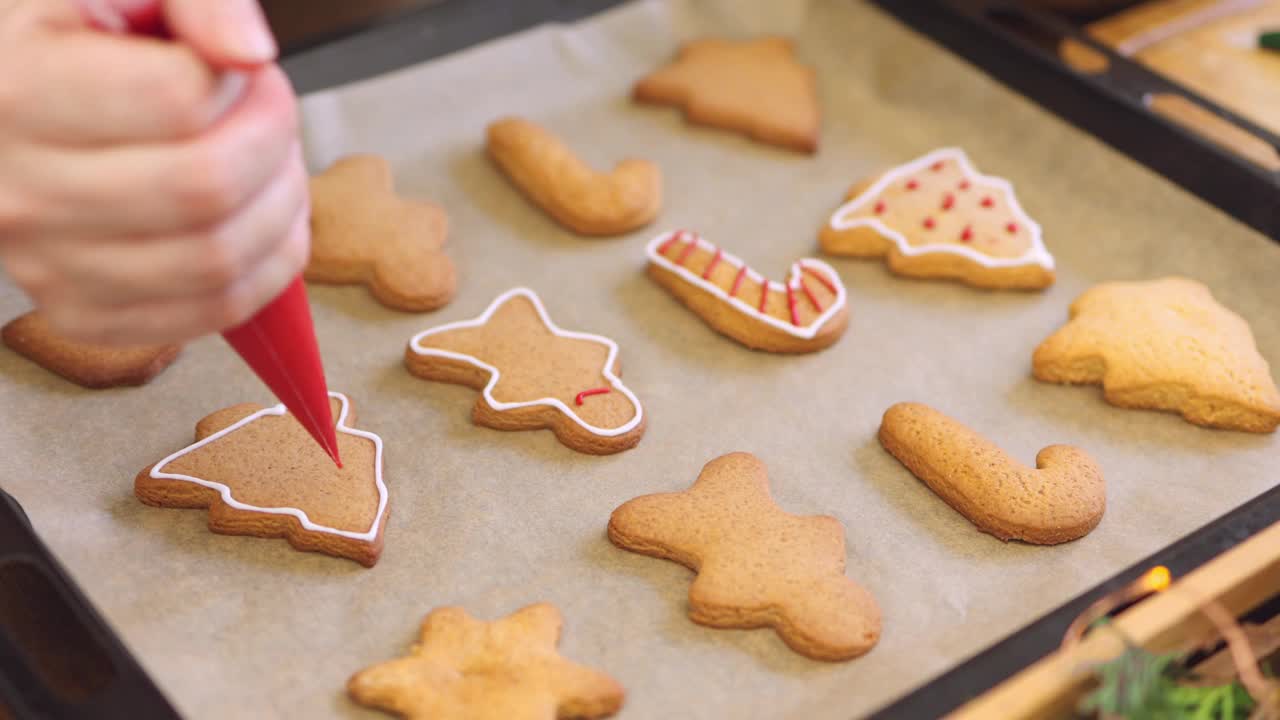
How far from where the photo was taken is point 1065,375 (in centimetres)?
168

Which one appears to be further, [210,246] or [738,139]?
[738,139]

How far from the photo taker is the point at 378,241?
1.81 meters

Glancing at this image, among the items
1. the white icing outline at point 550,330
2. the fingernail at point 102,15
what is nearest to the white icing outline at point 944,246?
the white icing outline at point 550,330

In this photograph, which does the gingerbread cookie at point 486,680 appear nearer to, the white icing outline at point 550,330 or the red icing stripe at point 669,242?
the white icing outline at point 550,330

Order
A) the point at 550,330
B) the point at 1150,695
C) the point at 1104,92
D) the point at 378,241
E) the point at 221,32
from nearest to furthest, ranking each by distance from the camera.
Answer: the point at 221,32
the point at 1150,695
the point at 550,330
the point at 378,241
the point at 1104,92

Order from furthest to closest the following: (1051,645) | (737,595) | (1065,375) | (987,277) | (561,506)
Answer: (987,277) < (1065,375) < (561,506) < (737,595) < (1051,645)

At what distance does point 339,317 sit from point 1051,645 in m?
1.08

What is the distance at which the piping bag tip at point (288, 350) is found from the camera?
1141mm

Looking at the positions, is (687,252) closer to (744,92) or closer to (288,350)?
(744,92)

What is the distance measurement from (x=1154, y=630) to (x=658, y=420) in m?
0.70

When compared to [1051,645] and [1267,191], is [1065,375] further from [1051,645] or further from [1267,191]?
[1051,645]

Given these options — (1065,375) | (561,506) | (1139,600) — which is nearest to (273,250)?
(561,506)

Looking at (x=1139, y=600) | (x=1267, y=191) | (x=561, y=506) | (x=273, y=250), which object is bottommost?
(x=561, y=506)

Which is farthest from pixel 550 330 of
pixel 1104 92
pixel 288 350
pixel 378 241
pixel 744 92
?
pixel 1104 92
